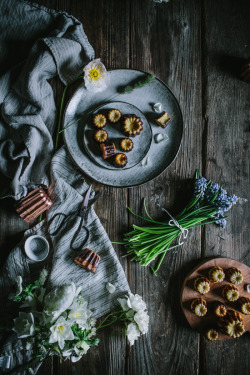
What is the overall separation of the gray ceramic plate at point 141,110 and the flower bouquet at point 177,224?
23cm

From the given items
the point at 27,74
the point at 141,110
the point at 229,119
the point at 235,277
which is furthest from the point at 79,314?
the point at 229,119

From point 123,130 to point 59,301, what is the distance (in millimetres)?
985

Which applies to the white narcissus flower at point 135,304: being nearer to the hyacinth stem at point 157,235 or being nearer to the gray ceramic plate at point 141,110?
the hyacinth stem at point 157,235

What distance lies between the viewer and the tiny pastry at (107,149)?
1708mm

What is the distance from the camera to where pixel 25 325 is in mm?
1277

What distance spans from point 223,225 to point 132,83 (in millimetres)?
1029

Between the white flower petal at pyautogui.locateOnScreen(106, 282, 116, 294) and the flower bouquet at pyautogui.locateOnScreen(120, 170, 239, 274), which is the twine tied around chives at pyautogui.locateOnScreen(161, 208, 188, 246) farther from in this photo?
the white flower petal at pyautogui.locateOnScreen(106, 282, 116, 294)

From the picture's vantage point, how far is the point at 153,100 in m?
1.82

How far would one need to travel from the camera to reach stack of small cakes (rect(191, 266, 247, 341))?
174 cm

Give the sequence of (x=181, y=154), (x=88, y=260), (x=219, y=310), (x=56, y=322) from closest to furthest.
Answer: (x=56, y=322)
(x=88, y=260)
(x=219, y=310)
(x=181, y=154)

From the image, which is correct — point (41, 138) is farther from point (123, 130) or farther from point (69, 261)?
point (69, 261)

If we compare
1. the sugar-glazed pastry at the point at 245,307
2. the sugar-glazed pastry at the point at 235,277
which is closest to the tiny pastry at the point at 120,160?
the sugar-glazed pastry at the point at 235,277

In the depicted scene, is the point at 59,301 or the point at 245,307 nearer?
the point at 59,301

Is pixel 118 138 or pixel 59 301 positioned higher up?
pixel 118 138
